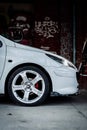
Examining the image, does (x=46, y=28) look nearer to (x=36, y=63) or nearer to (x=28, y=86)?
(x=36, y=63)

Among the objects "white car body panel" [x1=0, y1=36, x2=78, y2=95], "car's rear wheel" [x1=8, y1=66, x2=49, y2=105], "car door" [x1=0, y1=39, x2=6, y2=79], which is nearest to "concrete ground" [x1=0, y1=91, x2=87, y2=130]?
"car's rear wheel" [x1=8, y1=66, x2=49, y2=105]

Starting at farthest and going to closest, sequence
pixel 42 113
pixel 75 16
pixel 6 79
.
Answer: pixel 75 16, pixel 6 79, pixel 42 113

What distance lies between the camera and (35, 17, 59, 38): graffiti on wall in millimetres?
12336

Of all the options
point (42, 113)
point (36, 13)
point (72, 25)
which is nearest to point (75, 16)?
point (72, 25)

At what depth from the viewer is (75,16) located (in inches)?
482

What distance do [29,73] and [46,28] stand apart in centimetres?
314

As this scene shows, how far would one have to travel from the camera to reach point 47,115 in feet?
27.4

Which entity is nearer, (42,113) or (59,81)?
(42,113)

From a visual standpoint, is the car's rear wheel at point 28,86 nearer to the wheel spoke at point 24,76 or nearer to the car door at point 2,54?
the wheel spoke at point 24,76

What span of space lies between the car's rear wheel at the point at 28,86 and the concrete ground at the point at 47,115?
0.56ft

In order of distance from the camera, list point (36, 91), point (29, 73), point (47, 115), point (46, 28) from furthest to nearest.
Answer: point (46, 28) < point (29, 73) < point (36, 91) < point (47, 115)

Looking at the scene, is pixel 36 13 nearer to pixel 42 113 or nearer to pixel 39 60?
pixel 39 60

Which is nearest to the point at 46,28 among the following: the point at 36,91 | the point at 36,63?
the point at 36,63

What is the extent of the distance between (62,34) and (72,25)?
0.35 meters
